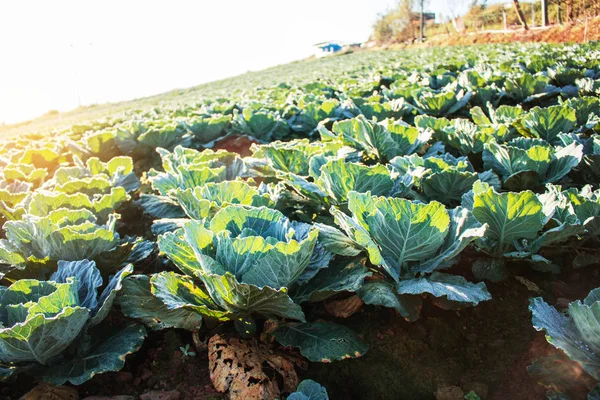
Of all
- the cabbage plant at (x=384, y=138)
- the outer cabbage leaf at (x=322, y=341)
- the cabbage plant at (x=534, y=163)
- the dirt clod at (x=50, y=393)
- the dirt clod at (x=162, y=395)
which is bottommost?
the dirt clod at (x=162, y=395)

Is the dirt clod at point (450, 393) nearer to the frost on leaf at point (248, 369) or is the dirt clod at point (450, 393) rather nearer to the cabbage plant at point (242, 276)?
the cabbage plant at point (242, 276)

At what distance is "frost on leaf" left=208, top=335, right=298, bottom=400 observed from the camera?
5.69 ft

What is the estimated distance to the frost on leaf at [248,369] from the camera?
1.73 meters

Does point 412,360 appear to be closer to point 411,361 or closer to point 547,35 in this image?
point 411,361

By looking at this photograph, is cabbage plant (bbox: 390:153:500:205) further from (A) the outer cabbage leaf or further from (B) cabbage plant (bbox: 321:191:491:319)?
(A) the outer cabbage leaf

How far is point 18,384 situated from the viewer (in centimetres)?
186

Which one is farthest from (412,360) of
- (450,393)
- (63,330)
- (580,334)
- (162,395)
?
(63,330)

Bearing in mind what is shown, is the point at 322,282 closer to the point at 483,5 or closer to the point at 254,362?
the point at 254,362

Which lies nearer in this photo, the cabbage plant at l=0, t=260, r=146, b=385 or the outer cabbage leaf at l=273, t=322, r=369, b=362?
the cabbage plant at l=0, t=260, r=146, b=385

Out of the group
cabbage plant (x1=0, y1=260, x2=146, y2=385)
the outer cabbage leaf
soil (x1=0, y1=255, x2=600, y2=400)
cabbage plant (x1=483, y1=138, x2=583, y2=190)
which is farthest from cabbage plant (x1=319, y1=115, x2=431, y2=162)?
cabbage plant (x1=0, y1=260, x2=146, y2=385)

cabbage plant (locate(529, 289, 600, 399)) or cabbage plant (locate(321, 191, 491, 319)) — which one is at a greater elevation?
cabbage plant (locate(321, 191, 491, 319))

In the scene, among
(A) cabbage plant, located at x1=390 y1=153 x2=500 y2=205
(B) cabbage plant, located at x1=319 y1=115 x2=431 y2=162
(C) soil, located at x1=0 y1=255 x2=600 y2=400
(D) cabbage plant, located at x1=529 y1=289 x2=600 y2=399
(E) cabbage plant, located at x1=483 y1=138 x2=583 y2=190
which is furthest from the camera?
(B) cabbage plant, located at x1=319 y1=115 x2=431 y2=162

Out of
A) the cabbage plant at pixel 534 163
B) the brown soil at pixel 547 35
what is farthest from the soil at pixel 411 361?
→ the brown soil at pixel 547 35

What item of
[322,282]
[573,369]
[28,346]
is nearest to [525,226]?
[573,369]
